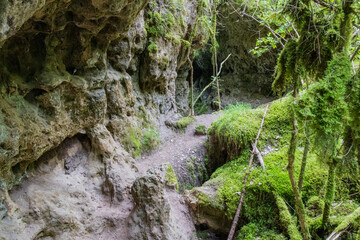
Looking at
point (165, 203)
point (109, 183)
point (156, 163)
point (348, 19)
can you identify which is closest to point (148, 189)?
point (165, 203)

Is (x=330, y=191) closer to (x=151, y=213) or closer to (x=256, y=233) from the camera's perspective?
(x=256, y=233)

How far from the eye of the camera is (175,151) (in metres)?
8.11

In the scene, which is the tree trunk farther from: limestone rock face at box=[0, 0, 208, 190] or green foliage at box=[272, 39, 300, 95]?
limestone rock face at box=[0, 0, 208, 190]

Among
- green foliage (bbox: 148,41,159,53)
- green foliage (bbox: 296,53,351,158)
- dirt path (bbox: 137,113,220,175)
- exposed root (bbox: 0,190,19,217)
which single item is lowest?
dirt path (bbox: 137,113,220,175)

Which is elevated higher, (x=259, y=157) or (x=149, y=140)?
(x=259, y=157)

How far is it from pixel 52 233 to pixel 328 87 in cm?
435

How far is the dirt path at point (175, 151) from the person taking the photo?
727 cm

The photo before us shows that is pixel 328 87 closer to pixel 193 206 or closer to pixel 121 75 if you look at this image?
pixel 193 206

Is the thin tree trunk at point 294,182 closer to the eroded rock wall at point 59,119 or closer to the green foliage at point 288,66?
the green foliage at point 288,66

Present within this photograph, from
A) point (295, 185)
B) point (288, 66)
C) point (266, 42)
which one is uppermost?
point (266, 42)

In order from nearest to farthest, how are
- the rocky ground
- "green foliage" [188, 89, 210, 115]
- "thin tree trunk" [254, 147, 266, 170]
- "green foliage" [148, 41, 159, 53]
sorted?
the rocky ground, "thin tree trunk" [254, 147, 266, 170], "green foliage" [148, 41, 159, 53], "green foliage" [188, 89, 210, 115]

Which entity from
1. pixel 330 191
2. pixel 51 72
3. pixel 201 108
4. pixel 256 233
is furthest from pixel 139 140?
pixel 201 108

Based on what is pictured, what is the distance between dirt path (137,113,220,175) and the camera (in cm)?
727

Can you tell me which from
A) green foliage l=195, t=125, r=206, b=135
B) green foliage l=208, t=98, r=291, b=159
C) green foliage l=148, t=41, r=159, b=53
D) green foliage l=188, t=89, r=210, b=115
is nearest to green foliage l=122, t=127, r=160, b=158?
green foliage l=195, t=125, r=206, b=135
